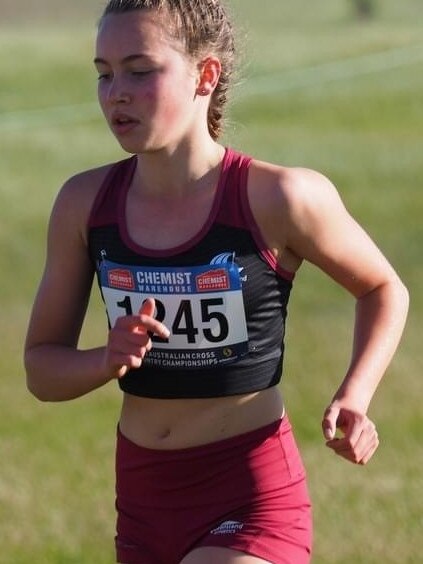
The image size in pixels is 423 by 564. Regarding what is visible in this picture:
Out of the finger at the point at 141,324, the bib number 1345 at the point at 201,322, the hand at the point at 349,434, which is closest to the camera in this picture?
the finger at the point at 141,324

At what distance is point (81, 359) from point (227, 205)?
1.74 feet

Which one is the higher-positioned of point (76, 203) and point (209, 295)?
point (76, 203)

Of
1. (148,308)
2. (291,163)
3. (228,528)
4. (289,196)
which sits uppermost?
(289,196)

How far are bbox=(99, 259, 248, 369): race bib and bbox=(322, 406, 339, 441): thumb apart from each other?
12.4 inches

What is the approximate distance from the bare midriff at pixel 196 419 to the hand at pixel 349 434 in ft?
0.89

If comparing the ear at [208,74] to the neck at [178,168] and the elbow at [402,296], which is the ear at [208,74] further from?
the elbow at [402,296]

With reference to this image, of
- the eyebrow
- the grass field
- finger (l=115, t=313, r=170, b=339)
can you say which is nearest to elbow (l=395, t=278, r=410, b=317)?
the grass field

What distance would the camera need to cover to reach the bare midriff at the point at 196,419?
440cm

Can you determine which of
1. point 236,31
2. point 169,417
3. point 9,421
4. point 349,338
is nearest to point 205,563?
point 169,417

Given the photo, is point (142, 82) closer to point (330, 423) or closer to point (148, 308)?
point (148, 308)

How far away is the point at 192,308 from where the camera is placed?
4.35m

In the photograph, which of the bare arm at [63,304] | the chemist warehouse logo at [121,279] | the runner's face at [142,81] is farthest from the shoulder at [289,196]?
the bare arm at [63,304]

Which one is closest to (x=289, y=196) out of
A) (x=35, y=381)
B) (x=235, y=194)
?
(x=235, y=194)

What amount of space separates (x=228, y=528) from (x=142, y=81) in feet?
3.65
